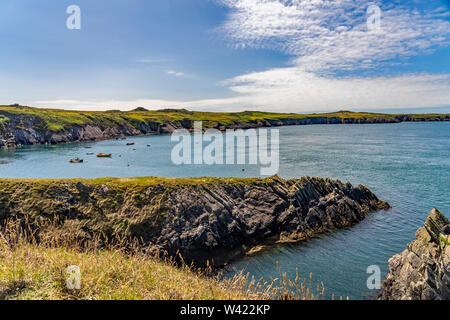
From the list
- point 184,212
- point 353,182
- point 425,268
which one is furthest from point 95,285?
point 353,182

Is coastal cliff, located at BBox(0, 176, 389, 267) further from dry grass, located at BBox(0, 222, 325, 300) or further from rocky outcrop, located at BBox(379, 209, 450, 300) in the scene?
dry grass, located at BBox(0, 222, 325, 300)

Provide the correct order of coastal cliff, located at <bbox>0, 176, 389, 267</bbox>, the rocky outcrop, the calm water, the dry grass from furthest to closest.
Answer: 1. coastal cliff, located at <bbox>0, 176, 389, 267</bbox>
2. the calm water
3. the rocky outcrop
4. the dry grass

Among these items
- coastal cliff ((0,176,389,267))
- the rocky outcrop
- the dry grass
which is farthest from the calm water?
the dry grass

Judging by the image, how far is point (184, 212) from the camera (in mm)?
31000

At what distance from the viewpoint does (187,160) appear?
98.0 metres

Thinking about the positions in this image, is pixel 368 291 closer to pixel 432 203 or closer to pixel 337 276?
pixel 337 276

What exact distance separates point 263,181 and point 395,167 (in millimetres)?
51288

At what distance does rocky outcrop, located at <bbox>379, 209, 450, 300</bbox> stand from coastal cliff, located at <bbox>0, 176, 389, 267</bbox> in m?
14.6

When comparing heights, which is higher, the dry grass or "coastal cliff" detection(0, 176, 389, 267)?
the dry grass

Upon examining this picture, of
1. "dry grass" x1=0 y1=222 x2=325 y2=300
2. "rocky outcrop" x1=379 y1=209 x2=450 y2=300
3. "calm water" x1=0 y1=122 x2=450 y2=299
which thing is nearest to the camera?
A: "dry grass" x1=0 y1=222 x2=325 y2=300

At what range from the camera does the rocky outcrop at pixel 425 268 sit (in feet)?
53.9

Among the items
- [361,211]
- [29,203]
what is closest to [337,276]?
[361,211]

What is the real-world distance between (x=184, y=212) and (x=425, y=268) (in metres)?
23.5

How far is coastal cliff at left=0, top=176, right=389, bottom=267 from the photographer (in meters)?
28.5
